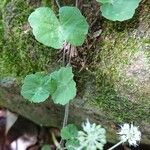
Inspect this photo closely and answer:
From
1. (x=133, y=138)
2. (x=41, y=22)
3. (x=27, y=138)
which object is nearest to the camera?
(x=133, y=138)

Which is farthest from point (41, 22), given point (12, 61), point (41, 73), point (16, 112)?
point (16, 112)

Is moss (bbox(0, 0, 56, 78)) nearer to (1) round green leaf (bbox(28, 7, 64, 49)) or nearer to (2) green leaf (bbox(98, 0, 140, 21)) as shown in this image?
(1) round green leaf (bbox(28, 7, 64, 49))

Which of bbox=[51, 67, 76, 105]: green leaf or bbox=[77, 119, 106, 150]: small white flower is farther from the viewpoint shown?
bbox=[51, 67, 76, 105]: green leaf

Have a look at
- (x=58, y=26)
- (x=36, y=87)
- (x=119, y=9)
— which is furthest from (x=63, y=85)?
(x=119, y=9)

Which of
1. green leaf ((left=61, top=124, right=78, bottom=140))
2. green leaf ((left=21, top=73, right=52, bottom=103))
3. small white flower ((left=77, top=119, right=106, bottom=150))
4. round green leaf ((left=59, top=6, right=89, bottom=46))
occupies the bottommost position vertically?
green leaf ((left=61, top=124, right=78, bottom=140))

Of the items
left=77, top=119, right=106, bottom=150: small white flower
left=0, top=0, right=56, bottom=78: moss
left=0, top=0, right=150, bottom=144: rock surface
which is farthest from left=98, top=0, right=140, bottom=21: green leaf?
left=77, top=119, right=106, bottom=150: small white flower

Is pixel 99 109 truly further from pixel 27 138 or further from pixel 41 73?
pixel 27 138

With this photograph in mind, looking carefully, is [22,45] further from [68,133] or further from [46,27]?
[68,133]
